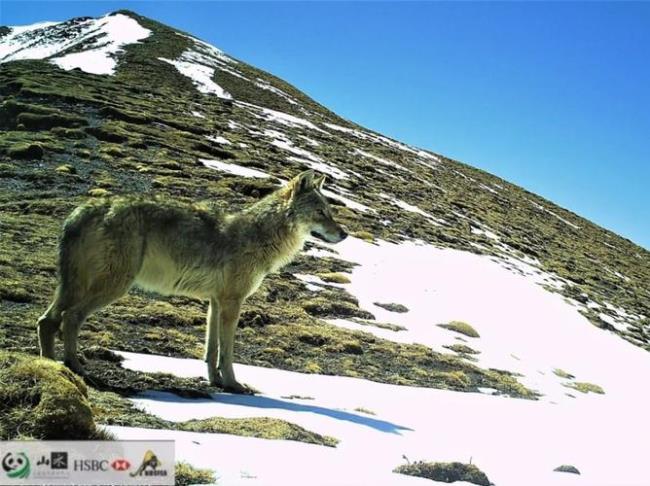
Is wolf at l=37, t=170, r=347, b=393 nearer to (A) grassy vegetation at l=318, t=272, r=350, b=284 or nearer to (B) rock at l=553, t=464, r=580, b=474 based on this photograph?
(B) rock at l=553, t=464, r=580, b=474

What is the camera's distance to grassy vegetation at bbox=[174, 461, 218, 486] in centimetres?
488

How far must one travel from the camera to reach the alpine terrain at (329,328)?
266 inches

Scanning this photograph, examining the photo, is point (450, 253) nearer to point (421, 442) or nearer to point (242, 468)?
point (421, 442)

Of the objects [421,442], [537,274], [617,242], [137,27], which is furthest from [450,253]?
[137,27]

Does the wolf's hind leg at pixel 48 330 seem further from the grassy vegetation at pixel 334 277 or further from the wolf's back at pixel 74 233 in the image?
the grassy vegetation at pixel 334 277

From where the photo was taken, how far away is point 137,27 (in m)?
93.6

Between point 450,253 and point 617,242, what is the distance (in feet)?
173

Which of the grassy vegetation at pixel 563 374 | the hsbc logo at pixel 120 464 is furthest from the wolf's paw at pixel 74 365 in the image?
Result: the grassy vegetation at pixel 563 374

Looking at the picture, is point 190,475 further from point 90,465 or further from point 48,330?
point 48,330

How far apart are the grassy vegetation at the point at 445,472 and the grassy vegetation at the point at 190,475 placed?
2498 mm

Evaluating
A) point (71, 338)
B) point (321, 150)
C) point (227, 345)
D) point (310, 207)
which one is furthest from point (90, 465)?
point (321, 150)

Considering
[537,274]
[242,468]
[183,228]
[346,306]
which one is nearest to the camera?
[242,468]

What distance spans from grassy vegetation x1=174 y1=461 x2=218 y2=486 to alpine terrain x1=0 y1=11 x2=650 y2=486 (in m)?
0.02

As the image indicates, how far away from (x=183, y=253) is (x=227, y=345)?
5.17 feet
